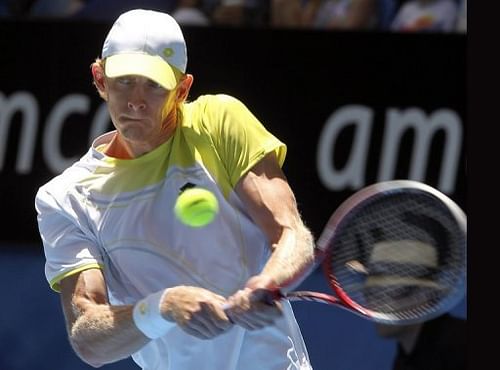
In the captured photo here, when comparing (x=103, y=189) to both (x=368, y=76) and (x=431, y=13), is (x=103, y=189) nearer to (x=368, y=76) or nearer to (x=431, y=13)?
(x=368, y=76)

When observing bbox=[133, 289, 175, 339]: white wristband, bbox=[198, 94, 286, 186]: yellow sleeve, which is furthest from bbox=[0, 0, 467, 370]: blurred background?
bbox=[133, 289, 175, 339]: white wristband

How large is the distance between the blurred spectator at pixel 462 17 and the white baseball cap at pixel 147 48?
281 centimetres

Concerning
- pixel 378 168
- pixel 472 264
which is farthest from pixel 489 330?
pixel 378 168

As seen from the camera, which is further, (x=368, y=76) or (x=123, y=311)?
(x=368, y=76)

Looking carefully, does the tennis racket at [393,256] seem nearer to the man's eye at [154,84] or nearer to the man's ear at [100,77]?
the man's eye at [154,84]

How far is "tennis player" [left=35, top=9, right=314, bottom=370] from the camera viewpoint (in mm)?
3516

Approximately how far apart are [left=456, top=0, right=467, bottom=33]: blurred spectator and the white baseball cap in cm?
281

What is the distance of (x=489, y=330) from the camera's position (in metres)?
3.77

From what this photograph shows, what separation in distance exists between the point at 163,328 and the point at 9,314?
2.91m

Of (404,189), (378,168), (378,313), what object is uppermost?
(404,189)

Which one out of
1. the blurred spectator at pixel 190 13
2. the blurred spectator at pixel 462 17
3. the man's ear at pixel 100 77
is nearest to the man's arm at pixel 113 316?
the man's ear at pixel 100 77

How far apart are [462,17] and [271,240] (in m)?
3.01

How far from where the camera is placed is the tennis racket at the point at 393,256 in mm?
3568

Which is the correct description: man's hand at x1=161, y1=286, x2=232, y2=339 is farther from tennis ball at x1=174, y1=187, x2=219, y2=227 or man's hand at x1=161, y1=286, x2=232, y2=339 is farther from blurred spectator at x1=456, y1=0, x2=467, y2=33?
blurred spectator at x1=456, y1=0, x2=467, y2=33
